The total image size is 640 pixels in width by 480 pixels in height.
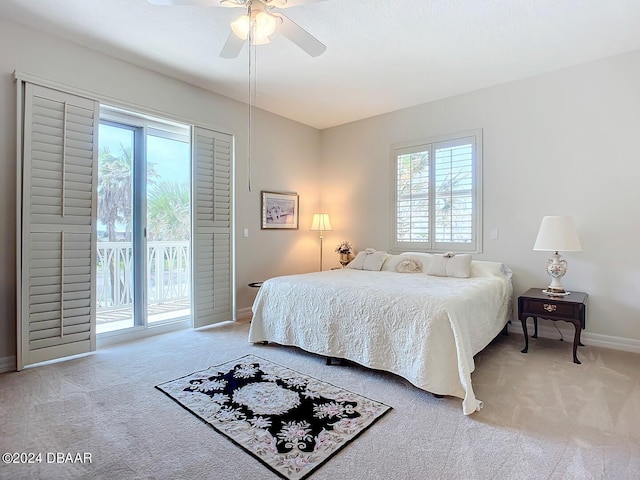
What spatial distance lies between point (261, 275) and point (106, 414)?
9.14 feet

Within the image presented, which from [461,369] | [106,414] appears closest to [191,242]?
[106,414]

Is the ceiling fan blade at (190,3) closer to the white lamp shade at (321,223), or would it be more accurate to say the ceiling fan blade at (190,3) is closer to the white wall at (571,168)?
the white wall at (571,168)

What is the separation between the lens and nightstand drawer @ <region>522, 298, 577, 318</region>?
9.80 ft

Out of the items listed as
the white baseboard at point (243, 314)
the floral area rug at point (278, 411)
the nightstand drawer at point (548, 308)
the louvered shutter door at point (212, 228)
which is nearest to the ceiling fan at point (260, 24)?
the louvered shutter door at point (212, 228)

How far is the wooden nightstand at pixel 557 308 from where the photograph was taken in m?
2.94

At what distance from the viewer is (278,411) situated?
2.10 meters

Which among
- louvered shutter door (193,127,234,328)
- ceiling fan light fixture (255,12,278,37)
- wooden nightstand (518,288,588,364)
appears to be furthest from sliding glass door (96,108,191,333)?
wooden nightstand (518,288,588,364)

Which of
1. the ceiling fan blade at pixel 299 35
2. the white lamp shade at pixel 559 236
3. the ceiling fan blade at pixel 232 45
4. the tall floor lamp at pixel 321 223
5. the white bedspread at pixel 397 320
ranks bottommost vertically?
the white bedspread at pixel 397 320

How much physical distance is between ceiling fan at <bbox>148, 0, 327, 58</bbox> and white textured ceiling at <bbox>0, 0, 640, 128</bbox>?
387 mm

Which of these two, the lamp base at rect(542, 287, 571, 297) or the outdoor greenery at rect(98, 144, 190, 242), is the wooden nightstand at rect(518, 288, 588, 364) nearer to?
the lamp base at rect(542, 287, 571, 297)

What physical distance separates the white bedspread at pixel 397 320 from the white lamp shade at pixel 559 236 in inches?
22.2

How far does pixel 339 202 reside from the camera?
17.7 ft

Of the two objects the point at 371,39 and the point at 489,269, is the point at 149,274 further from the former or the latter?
the point at 489,269

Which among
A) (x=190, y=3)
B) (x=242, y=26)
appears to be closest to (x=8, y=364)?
(x=190, y=3)
